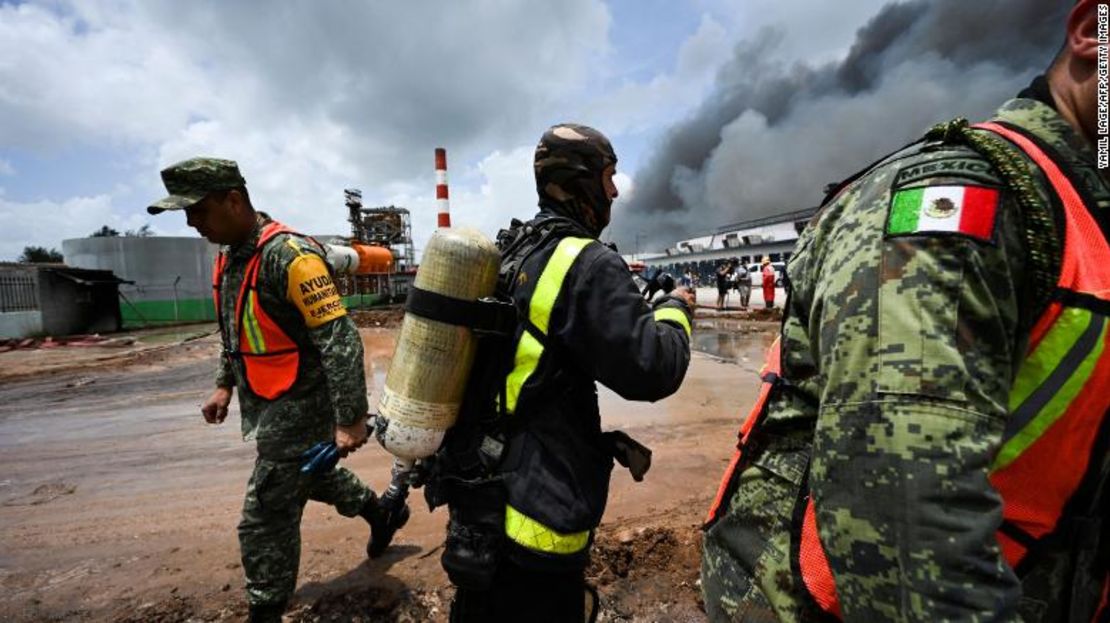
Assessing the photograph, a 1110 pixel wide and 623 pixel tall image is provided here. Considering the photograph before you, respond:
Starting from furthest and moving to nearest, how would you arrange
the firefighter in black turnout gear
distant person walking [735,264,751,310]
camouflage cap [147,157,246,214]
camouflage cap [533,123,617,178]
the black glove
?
distant person walking [735,264,751,310] → camouflage cap [147,157,246,214] → camouflage cap [533,123,617,178] → the black glove → the firefighter in black turnout gear

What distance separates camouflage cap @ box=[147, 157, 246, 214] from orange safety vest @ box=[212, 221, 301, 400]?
30 cm

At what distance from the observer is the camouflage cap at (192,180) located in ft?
7.54

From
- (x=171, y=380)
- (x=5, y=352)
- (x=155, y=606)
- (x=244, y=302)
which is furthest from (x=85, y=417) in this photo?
(x=5, y=352)

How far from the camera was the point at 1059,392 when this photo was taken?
2.42ft

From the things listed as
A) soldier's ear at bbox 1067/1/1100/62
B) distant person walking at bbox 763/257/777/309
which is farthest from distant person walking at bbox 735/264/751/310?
soldier's ear at bbox 1067/1/1100/62

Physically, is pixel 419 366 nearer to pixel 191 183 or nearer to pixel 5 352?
pixel 191 183

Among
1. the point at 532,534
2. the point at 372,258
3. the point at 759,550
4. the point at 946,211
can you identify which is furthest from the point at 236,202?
the point at 372,258

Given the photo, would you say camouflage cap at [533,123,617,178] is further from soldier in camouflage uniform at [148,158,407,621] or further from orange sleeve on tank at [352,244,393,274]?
orange sleeve on tank at [352,244,393,274]

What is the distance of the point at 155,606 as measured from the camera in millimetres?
2654

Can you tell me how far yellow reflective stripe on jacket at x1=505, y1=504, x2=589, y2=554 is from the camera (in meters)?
1.49

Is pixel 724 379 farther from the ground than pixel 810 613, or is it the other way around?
pixel 810 613

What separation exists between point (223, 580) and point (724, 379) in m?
6.21

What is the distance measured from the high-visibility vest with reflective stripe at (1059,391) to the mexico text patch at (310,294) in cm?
229

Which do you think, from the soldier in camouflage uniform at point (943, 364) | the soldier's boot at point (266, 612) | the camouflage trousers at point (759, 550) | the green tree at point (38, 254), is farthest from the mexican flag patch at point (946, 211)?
the green tree at point (38, 254)
